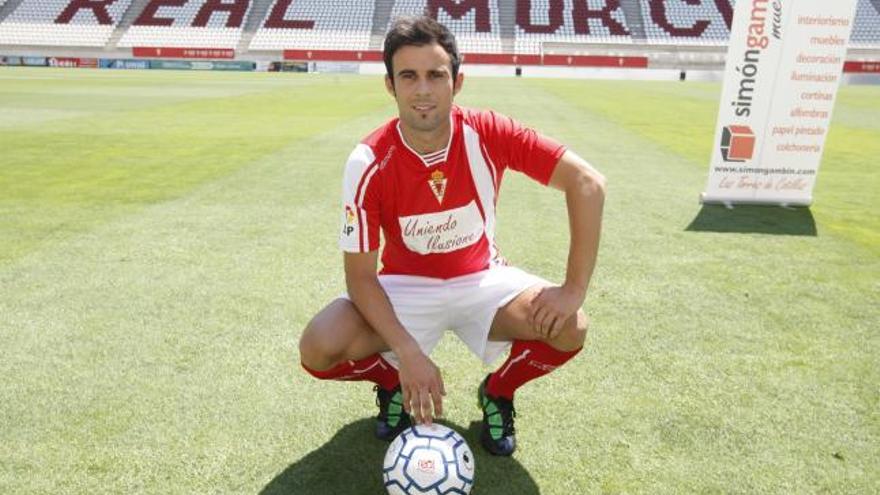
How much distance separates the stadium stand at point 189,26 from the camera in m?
48.3

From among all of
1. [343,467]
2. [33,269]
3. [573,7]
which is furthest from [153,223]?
[573,7]

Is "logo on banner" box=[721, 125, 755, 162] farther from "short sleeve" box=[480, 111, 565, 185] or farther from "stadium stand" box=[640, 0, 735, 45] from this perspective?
"stadium stand" box=[640, 0, 735, 45]

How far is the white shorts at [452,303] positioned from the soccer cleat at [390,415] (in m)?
0.14

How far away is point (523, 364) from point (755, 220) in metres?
4.62

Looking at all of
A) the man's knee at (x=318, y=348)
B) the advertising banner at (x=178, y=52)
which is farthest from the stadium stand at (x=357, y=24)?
the man's knee at (x=318, y=348)

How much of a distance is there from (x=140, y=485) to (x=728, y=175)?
6332 millimetres

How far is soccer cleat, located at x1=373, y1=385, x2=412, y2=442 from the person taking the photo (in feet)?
9.13

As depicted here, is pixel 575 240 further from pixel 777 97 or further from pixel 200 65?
pixel 200 65

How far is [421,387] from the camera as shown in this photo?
239 centimetres

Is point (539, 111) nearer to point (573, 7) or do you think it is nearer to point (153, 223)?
point (153, 223)

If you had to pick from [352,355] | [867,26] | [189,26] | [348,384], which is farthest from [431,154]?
[867,26]

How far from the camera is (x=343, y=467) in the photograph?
8.43 ft

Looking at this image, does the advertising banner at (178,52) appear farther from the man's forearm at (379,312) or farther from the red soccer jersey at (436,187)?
the man's forearm at (379,312)

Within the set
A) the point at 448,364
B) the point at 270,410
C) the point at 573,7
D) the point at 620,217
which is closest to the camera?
the point at 270,410
